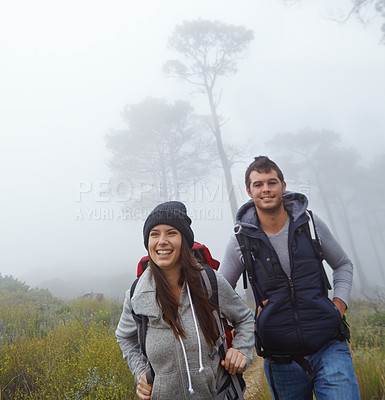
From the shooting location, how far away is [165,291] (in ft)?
5.49

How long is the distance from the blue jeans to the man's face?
3.07 ft

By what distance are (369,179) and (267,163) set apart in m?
35.3

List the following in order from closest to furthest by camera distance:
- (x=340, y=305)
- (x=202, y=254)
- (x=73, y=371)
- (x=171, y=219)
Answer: (x=171, y=219), (x=202, y=254), (x=340, y=305), (x=73, y=371)

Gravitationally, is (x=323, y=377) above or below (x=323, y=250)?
below

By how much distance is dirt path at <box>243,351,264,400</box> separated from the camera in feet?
12.9

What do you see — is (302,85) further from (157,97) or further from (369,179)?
(157,97)

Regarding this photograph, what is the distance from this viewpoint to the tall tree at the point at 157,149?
64.7 ft

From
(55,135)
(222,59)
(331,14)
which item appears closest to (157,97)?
(222,59)

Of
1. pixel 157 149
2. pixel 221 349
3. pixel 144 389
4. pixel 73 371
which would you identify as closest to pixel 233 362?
pixel 221 349

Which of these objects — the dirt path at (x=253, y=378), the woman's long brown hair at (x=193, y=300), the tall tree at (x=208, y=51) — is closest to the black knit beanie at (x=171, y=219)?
the woman's long brown hair at (x=193, y=300)

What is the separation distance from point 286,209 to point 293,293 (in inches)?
23.5

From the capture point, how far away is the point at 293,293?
189cm

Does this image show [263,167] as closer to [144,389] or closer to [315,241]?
[315,241]

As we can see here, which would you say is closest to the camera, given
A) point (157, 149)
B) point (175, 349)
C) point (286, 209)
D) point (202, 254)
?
point (175, 349)
